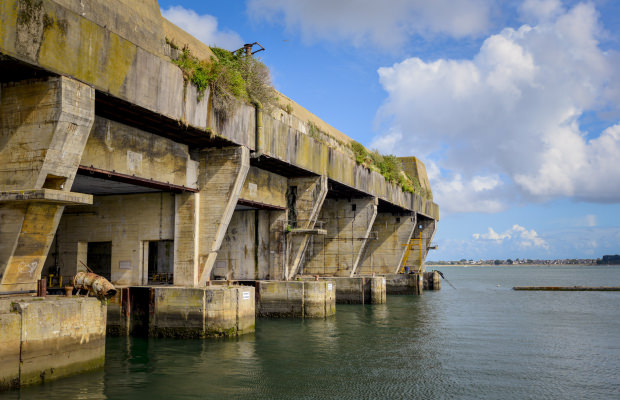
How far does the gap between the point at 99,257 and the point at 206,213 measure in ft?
24.1

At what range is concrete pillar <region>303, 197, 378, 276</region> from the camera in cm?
4362

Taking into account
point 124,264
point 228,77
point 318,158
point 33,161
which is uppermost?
point 228,77

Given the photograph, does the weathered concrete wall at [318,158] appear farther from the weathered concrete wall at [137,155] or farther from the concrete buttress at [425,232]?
the concrete buttress at [425,232]

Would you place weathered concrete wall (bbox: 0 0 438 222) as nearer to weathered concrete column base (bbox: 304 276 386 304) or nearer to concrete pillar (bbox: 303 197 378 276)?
concrete pillar (bbox: 303 197 378 276)

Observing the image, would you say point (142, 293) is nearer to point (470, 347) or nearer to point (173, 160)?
point (173, 160)

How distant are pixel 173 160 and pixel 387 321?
52.0 feet

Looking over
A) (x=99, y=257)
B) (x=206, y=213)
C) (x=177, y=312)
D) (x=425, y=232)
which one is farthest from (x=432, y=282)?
(x=177, y=312)

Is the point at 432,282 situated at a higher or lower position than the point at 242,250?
lower

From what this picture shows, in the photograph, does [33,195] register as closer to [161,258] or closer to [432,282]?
[161,258]

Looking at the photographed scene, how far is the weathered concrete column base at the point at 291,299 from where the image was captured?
102 feet

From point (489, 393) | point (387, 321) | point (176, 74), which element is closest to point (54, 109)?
point (176, 74)

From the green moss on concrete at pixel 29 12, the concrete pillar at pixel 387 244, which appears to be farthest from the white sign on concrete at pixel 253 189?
the concrete pillar at pixel 387 244

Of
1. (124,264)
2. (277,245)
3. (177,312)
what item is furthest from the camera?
(277,245)

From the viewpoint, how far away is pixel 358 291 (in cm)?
4234
